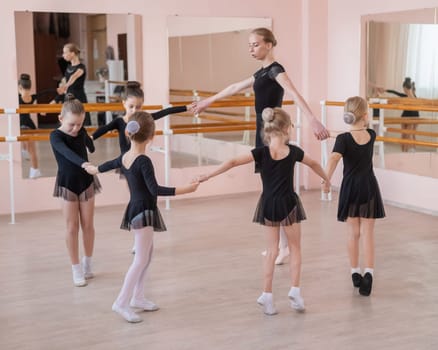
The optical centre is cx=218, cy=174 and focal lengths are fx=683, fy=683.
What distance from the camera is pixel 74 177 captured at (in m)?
3.88

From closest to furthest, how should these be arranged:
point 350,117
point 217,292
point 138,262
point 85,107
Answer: point 138,262, point 350,117, point 217,292, point 85,107

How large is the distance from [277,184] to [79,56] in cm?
345

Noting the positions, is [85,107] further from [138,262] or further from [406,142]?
[138,262]

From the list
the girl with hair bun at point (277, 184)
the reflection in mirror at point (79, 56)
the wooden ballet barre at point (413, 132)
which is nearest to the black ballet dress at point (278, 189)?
the girl with hair bun at point (277, 184)

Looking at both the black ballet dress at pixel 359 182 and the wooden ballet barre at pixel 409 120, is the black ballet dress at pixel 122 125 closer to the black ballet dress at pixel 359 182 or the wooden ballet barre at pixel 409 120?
the black ballet dress at pixel 359 182

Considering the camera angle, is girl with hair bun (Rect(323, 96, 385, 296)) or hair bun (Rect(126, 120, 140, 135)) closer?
hair bun (Rect(126, 120, 140, 135))

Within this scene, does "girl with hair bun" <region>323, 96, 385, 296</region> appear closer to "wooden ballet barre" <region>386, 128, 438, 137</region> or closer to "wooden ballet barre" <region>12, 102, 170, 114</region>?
"wooden ballet barre" <region>386, 128, 438, 137</region>

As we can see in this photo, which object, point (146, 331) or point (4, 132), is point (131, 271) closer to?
point (146, 331)

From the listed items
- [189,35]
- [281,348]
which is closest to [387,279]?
[281,348]

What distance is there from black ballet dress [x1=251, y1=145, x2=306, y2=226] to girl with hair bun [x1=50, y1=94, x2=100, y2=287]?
3.13ft

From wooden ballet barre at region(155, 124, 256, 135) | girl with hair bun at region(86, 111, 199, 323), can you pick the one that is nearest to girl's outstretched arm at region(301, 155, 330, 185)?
girl with hair bun at region(86, 111, 199, 323)

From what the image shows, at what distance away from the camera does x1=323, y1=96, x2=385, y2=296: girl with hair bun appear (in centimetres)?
374

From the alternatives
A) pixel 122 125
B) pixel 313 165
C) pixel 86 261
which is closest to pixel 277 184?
pixel 313 165

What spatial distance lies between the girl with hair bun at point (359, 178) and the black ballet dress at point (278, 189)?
14.8 inches
